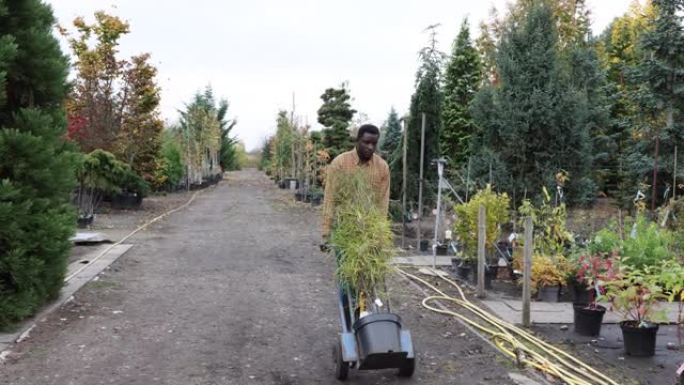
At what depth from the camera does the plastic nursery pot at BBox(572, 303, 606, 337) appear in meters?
5.52

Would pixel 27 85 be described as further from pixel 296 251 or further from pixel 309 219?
pixel 309 219

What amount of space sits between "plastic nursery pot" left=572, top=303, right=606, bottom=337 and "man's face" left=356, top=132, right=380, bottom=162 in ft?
8.57

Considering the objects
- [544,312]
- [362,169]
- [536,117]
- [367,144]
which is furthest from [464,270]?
[536,117]

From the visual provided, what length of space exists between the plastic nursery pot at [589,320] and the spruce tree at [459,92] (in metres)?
18.0

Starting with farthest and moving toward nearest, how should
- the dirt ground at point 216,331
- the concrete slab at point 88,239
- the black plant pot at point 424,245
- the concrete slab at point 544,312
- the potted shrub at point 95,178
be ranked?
the potted shrub at point 95,178, the black plant pot at point 424,245, the concrete slab at point 88,239, the concrete slab at point 544,312, the dirt ground at point 216,331

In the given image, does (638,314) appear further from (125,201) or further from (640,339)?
(125,201)

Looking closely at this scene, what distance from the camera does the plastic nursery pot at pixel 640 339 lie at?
4941mm

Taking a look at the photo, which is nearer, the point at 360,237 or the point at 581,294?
the point at 360,237

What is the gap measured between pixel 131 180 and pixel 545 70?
11.4 metres

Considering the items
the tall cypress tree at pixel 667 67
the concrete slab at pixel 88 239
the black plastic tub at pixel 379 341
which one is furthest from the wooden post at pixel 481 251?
the tall cypress tree at pixel 667 67

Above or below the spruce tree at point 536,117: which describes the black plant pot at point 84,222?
below

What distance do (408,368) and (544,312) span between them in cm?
278

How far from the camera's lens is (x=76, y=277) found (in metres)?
7.36

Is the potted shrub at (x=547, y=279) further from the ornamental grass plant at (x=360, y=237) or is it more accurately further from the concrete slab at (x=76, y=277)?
the concrete slab at (x=76, y=277)
